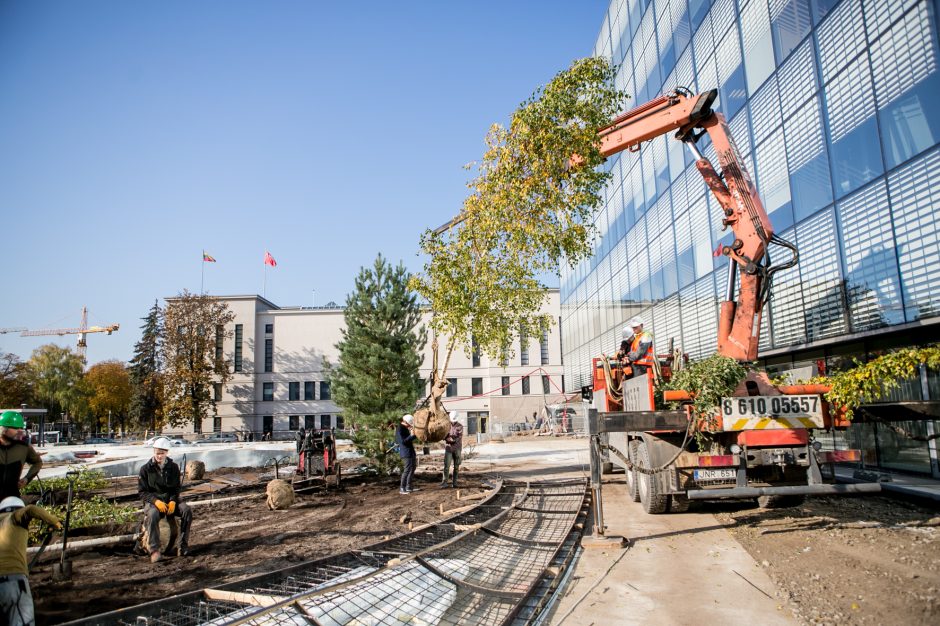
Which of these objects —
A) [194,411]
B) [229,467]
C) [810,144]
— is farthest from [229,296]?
[810,144]

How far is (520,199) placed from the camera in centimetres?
1102

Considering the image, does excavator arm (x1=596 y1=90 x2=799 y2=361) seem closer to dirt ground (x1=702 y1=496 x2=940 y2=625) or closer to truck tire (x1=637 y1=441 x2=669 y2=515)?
truck tire (x1=637 y1=441 x2=669 y2=515)

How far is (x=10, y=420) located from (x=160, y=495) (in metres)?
2.13

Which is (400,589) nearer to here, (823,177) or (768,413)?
(768,413)

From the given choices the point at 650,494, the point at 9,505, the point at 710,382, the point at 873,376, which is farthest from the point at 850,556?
the point at 9,505

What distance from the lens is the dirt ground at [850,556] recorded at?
454 cm

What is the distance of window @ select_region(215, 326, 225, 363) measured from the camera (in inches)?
1959

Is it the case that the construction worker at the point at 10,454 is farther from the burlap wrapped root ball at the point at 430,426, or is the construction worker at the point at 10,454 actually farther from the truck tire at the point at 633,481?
the truck tire at the point at 633,481

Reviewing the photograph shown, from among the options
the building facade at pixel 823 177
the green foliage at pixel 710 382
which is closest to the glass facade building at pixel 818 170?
the building facade at pixel 823 177

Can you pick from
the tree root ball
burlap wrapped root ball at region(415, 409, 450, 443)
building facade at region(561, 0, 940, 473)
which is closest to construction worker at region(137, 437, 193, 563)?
burlap wrapped root ball at region(415, 409, 450, 443)

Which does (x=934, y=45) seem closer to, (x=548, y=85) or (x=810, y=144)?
(x=810, y=144)

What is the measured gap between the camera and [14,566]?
3855 millimetres

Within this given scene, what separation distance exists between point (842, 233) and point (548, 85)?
6.44 metres

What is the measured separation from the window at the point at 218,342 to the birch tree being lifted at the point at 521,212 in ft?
141
